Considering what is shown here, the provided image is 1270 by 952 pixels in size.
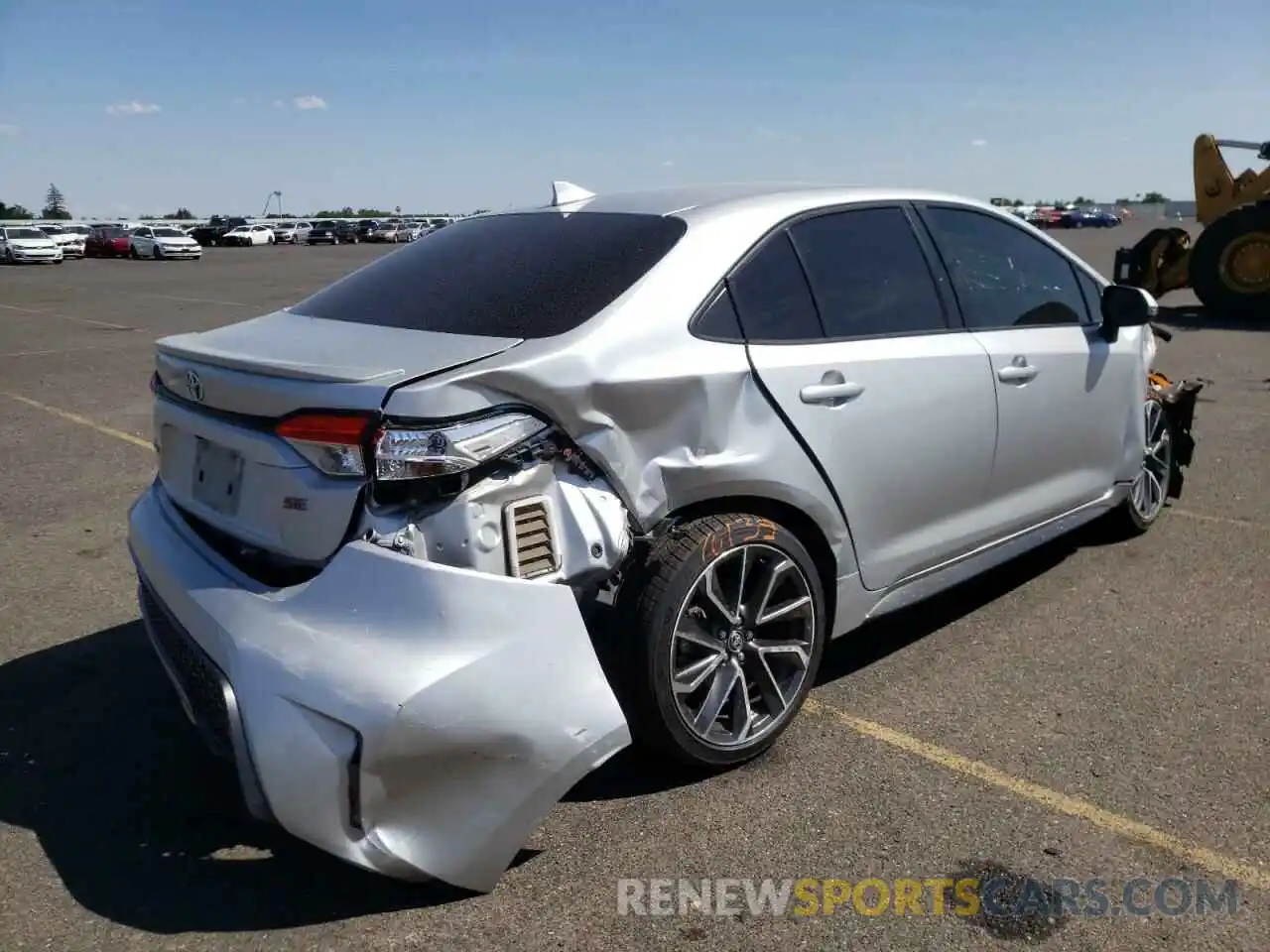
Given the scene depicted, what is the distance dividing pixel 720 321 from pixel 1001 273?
1.61 metres

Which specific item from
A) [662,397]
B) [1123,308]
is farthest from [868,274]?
[1123,308]

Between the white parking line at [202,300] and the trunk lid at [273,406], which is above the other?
the trunk lid at [273,406]

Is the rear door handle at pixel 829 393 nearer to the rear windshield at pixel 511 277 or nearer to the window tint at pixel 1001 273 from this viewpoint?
the rear windshield at pixel 511 277

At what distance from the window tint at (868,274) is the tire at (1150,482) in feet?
6.10

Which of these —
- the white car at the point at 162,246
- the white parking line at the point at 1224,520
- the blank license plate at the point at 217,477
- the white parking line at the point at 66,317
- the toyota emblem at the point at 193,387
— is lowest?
the white car at the point at 162,246

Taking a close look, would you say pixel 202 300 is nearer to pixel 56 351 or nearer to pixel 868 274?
pixel 56 351

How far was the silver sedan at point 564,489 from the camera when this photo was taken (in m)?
2.44

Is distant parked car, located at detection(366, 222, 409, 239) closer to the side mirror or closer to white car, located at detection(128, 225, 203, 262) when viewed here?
white car, located at detection(128, 225, 203, 262)

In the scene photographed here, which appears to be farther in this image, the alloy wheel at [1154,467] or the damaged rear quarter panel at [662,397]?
the alloy wheel at [1154,467]

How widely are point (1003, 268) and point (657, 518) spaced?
2.10 m

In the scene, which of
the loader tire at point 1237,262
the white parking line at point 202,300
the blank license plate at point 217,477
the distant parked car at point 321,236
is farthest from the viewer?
the distant parked car at point 321,236

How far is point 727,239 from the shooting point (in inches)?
129

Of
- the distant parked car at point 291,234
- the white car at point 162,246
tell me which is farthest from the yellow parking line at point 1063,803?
the distant parked car at point 291,234

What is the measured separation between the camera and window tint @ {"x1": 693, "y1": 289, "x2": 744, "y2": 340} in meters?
3.10
